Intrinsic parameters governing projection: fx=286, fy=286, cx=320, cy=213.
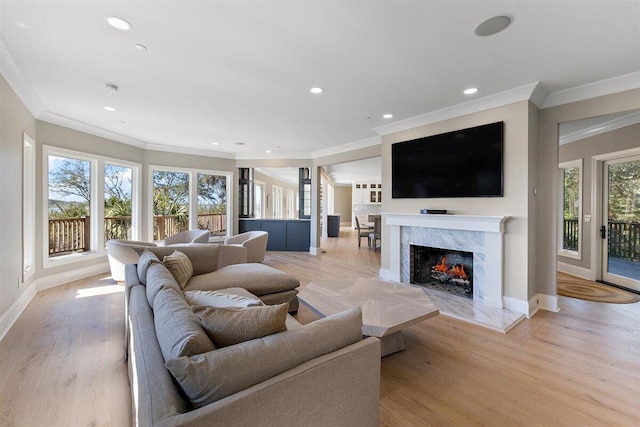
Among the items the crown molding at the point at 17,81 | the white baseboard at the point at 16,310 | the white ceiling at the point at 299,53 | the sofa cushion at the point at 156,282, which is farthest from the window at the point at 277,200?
the sofa cushion at the point at 156,282

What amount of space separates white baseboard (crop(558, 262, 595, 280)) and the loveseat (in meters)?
5.53

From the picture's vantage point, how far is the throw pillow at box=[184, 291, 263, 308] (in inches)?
60.3

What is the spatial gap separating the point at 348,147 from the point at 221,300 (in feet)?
17.0

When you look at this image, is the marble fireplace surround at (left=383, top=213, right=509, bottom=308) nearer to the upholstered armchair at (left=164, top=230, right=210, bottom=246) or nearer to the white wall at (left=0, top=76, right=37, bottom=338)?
the upholstered armchair at (left=164, top=230, right=210, bottom=246)

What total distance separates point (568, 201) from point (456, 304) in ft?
12.7

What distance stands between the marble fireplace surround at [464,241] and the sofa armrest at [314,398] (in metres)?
2.79

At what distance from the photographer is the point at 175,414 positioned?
0.83m

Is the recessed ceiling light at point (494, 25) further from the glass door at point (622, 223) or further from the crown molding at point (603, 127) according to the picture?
the glass door at point (622, 223)

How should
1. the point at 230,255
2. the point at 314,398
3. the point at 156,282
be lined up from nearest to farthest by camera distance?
the point at 314,398
the point at 156,282
the point at 230,255

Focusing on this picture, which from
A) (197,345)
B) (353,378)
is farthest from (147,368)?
(353,378)

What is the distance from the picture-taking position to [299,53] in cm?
254

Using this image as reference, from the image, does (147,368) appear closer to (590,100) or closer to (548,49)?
(548,49)

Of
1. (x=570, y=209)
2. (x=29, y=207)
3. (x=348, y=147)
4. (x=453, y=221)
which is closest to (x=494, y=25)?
(x=453, y=221)

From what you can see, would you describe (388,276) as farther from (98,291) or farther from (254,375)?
(98,291)
